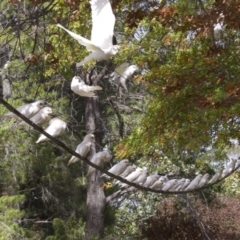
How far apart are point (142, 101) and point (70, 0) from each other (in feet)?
13.3

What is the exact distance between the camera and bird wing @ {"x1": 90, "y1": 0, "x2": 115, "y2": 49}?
2.72ft

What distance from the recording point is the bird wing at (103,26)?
32.7 inches

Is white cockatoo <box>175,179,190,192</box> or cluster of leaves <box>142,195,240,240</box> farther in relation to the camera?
cluster of leaves <box>142,195,240,240</box>

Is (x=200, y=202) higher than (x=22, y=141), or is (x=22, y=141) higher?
(x=22, y=141)

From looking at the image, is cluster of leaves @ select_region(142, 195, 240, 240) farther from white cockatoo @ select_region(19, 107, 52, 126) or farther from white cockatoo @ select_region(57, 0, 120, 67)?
white cockatoo @ select_region(57, 0, 120, 67)

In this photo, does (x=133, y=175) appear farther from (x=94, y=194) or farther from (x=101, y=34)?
(x=94, y=194)

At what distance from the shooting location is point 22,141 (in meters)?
6.05

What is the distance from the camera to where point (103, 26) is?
2.77 ft

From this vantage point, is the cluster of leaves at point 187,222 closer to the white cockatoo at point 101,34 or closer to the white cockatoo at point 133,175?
the white cockatoo at point 133,175

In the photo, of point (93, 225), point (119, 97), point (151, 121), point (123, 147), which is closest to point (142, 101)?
point (119, 97)

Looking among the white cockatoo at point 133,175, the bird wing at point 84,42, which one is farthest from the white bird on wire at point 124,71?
the white cockatoo at point 133,175

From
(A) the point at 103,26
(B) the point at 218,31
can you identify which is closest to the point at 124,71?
(A) the point at 103,26

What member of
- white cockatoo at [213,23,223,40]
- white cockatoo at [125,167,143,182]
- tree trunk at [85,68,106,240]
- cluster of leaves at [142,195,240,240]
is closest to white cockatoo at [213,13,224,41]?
white cockatoo at [213,23,223,40]

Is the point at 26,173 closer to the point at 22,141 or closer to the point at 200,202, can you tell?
the point at 22,141
